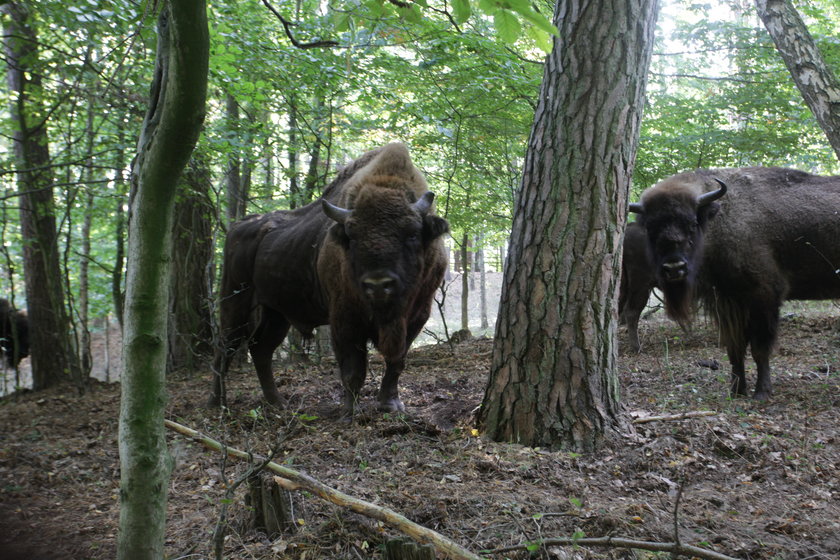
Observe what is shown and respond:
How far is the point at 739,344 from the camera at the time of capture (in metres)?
6.71

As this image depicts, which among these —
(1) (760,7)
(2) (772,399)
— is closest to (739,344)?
(2) (772,399)

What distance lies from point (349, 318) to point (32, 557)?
11.5 ft

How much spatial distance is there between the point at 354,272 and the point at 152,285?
3.49 meters

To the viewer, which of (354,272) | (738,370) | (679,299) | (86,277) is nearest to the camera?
(354,272)

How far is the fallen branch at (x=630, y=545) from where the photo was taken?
7.93 ft

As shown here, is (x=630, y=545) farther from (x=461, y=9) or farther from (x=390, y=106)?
(x=390, y=106)

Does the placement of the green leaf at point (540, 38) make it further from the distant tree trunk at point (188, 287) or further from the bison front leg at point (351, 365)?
the distant tree trunk at point (188, 287)

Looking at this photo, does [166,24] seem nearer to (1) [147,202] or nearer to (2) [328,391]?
(1) [147,202]

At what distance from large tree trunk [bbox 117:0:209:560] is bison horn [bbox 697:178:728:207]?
20.8ft

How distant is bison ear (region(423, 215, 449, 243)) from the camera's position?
5520 mm

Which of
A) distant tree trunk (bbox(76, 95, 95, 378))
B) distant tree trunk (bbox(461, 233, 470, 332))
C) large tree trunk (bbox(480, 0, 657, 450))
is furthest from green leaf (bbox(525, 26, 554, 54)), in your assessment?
distant tree trunk (bbox(461, 233, 470, 332))

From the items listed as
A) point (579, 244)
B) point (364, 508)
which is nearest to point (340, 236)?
point (579, 244)

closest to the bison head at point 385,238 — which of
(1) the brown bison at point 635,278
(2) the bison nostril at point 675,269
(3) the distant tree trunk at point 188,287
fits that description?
(2) the bison nostril at point 675,269

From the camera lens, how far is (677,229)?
→ 6730mm
